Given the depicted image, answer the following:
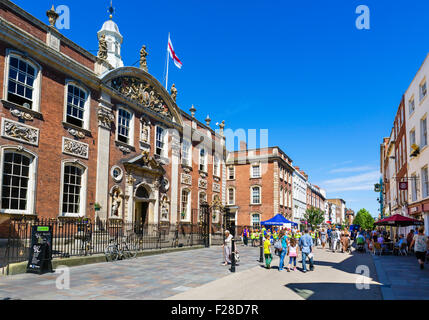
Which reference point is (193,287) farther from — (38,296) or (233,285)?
(38,296)

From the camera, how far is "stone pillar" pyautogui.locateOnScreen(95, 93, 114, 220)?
19.4m

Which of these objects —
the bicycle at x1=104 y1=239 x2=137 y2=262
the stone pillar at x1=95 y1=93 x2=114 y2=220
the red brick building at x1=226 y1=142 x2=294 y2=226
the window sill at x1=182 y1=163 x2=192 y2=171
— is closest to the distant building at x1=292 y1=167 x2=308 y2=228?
the red brick building at x1=226 y1=142 x2=294 y2=226

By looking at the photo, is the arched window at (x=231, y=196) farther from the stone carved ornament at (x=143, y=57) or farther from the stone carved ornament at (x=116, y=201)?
the stone carved ornament at (x=116, y=201)

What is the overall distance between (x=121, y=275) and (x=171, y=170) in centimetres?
1597

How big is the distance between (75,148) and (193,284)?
11.3 meters

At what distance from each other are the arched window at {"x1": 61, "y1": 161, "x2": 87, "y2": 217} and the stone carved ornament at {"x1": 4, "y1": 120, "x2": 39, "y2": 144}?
2.15 m

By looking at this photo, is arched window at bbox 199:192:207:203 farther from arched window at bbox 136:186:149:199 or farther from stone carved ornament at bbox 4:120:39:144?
stone carved ornament at bbox 4:120:39:144

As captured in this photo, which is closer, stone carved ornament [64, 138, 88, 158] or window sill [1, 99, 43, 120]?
window sill [1, 99, 43, 120]

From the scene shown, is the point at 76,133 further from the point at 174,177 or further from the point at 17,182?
the point at 174,177

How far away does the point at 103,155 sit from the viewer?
65.1 ft

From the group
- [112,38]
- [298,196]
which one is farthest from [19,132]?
[298,196]

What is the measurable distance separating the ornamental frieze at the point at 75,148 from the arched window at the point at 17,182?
2018mm
